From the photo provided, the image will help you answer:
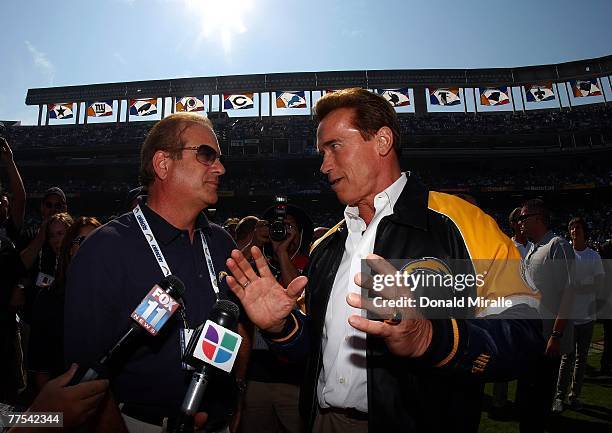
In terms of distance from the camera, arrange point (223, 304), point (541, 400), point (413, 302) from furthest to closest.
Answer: point (541, 400) < point (223, 304) < point (413, 302)

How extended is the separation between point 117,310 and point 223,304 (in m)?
0.85

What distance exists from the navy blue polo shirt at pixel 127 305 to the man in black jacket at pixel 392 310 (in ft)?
1.79

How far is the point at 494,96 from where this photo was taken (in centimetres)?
3884

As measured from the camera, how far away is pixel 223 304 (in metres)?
1.73

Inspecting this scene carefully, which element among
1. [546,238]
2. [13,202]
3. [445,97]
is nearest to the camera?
[13,202]

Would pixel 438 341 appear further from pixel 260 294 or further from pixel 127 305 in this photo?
pixel 127 305

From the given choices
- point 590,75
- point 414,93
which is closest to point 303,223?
point 414,93

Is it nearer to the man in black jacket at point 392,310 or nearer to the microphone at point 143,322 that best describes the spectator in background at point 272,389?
the man in black jacket at point 392,310

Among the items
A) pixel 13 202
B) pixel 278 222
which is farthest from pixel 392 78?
pixel 13 202

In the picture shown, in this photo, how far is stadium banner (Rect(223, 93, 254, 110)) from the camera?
38156mm

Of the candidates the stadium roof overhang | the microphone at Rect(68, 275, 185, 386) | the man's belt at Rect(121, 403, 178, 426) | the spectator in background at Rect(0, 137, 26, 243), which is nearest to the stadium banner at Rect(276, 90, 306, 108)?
the stadium roof overhang

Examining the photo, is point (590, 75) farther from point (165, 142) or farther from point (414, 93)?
point (165, 142)

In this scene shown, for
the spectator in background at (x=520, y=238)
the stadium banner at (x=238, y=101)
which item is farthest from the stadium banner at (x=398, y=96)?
the spectator in background at (x=520, y=238)

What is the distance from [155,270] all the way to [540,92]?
46.5m
